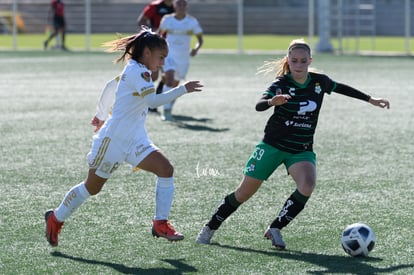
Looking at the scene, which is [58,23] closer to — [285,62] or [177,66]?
[177,66]

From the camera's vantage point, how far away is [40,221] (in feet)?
26.0

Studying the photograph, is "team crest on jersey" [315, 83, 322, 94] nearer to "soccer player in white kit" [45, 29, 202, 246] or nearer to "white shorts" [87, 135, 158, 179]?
"soccer player in white kit" [45, 29, 202, 246]

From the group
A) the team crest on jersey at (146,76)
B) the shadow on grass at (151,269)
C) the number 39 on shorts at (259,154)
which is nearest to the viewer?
the shadow on grass at (151,269)

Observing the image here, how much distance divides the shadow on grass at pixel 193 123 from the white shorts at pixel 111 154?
6.81m

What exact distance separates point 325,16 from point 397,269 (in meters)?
26.0

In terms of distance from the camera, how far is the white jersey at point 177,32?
15969 millimetres

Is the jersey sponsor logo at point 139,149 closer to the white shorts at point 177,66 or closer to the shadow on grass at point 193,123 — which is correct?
the shadow on grass at point 193,123

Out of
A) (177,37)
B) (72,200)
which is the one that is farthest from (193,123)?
(72,200)

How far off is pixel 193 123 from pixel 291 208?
7.68m

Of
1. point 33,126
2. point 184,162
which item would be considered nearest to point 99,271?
point 184,162

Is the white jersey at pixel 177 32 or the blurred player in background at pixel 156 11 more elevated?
the blurred player in background at pixel 156 11

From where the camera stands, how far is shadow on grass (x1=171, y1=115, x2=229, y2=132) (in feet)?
46.1

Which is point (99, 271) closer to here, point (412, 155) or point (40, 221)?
point (40, 221)

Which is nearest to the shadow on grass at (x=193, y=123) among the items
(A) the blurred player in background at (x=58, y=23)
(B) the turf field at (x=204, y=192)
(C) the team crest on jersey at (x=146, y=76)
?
(B) the turf field at (x=204, y=192)
